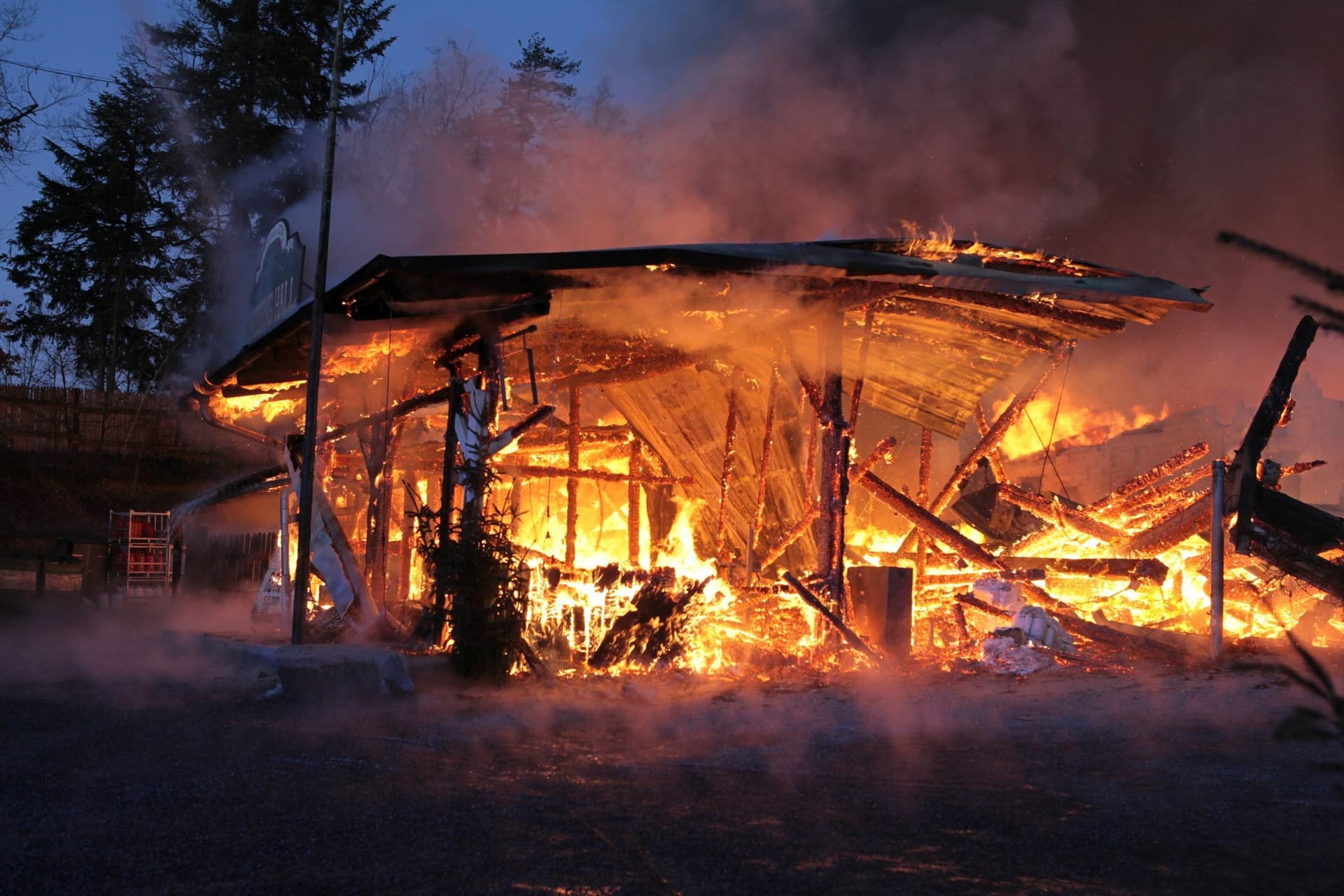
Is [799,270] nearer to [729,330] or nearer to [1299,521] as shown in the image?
[729,330]

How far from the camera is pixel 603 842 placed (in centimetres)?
416

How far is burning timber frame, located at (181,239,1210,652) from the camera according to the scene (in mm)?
8406

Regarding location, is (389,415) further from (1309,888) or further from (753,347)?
(1309,888)

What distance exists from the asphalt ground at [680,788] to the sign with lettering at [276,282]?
13.9 feet

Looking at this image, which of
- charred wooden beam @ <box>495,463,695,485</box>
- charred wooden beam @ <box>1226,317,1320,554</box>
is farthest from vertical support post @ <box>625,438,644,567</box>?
charred wooden beam @ <box>1226,317,1320,554</box>

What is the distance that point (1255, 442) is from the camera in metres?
8.96

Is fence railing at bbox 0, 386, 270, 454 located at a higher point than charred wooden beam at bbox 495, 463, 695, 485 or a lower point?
higher

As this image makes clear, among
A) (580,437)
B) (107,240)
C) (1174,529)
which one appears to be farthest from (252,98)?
(1174,529)

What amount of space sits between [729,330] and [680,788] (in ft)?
20.9

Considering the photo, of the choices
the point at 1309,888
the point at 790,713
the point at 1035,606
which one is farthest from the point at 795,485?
the point at 1309,888

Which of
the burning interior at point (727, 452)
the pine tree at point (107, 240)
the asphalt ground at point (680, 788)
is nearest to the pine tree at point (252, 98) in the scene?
the pine tree at point (107, 240)

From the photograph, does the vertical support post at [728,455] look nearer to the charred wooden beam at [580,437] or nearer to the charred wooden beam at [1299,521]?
the charred wooden beam at [580,437]

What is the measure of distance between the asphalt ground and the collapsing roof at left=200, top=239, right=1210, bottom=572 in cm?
331

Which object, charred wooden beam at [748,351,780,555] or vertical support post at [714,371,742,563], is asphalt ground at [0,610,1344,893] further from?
vertical support post at [714,371,742,563]
